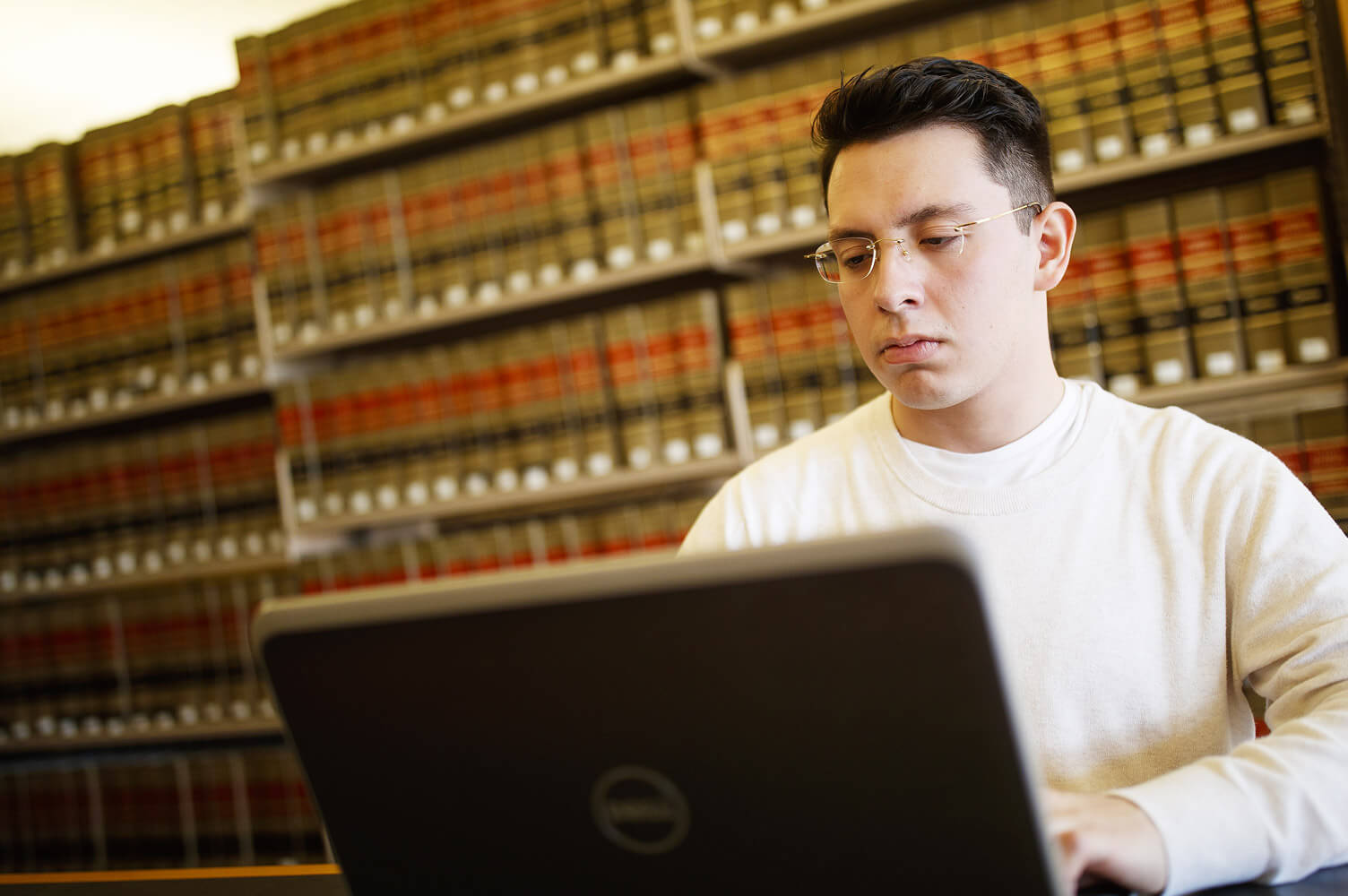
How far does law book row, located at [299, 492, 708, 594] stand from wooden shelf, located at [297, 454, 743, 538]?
5cm

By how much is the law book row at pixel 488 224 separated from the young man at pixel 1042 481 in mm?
1144

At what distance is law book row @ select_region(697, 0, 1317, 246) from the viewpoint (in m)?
1.79

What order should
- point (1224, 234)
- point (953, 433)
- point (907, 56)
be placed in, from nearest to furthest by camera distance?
point (953, 433)
point (1224, 234)
point (907, 56)

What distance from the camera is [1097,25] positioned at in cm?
188

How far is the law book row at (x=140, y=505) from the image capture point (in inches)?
108

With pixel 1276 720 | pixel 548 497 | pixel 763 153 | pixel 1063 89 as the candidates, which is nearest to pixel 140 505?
pixel 548 497

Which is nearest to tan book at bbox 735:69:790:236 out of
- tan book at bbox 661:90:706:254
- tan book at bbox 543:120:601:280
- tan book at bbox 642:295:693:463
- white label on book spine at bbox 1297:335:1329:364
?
tan book at bbox 661:90:706:254

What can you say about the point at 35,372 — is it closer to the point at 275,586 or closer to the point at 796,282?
the point at 275,586

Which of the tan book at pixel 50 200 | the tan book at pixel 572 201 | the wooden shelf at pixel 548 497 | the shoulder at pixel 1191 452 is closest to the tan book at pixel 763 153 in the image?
the tan book at pixel 572 201

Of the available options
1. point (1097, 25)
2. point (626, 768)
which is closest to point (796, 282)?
point (1097, 25)

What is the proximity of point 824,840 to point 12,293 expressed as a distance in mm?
3407

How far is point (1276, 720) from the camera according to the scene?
0.91 metres

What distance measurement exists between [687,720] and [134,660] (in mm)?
2824

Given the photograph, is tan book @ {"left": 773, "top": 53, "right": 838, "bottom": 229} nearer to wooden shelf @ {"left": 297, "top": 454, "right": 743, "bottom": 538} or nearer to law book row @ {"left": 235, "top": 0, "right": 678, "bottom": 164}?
law book row @ {"left": 235, "top": 0, "right": 678, "bottom": 164}
